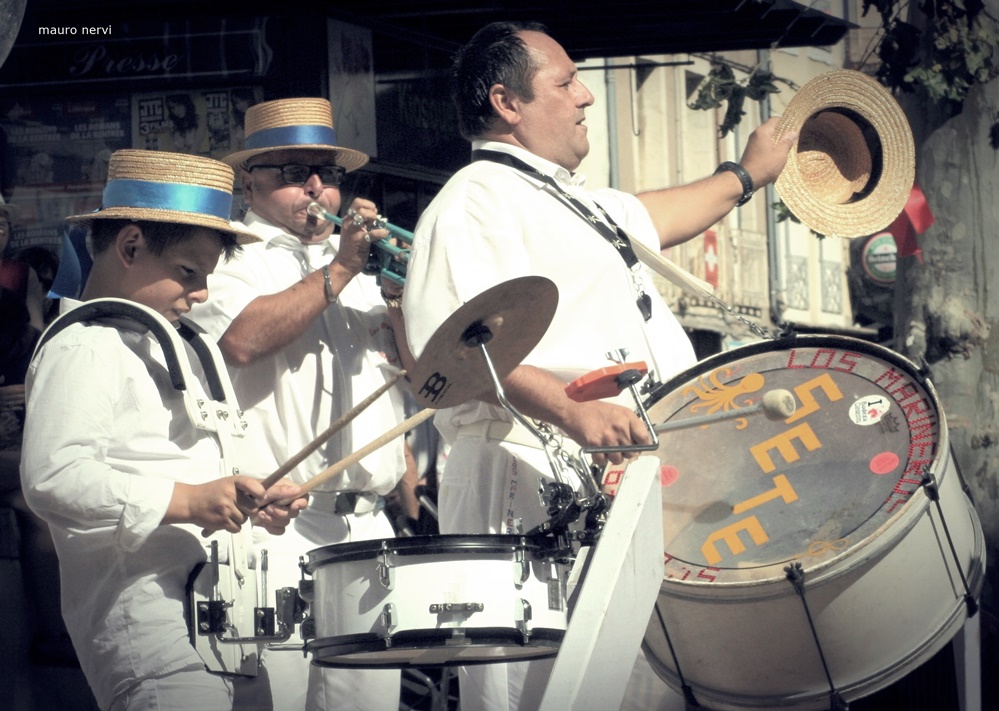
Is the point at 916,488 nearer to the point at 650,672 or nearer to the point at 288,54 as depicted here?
the point at 650,672

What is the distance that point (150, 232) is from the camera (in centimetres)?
401

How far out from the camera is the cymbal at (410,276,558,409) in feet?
11.5

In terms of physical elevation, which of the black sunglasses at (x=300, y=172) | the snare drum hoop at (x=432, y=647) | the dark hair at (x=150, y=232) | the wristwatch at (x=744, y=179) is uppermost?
the black sunglasses at (x=300, y=172)

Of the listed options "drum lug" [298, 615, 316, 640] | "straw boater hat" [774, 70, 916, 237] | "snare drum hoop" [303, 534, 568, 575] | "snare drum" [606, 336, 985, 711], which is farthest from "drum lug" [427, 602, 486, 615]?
"straw boater hat" [774, 70, 916, 237]

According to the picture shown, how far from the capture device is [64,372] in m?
3.66

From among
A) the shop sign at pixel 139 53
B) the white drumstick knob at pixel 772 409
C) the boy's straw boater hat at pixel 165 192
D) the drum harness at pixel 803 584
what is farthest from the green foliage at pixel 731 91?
the boy's straw boater hat at pixel 165 192

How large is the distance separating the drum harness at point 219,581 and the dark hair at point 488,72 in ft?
3.93

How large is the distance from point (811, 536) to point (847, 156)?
1.67 metres

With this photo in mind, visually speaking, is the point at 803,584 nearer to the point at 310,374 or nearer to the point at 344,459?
the point at 344,459

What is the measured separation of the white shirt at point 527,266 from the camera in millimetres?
4160

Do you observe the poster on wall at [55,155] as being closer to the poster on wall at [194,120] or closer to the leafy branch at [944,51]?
the poster on wall at [194,120]

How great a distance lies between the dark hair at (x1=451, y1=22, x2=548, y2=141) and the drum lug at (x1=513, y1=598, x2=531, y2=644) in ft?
5.40

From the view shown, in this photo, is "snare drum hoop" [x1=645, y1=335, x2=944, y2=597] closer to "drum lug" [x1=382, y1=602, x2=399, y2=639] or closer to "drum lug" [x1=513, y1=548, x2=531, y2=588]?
"drum lug" [x1=513, y1=548, x2=531, y2=588]

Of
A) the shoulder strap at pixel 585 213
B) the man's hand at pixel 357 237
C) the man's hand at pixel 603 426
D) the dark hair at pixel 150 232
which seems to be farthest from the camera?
the man's hand at pixel 357 237
